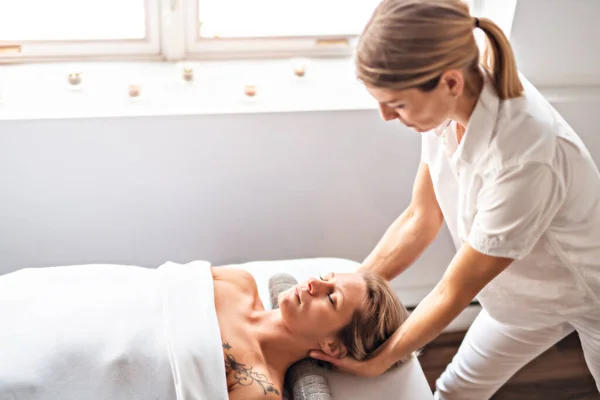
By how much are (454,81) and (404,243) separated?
0.63 m

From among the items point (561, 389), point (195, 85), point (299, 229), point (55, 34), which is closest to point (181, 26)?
point (195, 85)

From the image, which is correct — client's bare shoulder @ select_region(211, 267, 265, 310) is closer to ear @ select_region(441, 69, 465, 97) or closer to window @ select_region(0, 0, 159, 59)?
ear @ select_region(441, 69, 465, 97)

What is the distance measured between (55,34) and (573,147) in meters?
1.76

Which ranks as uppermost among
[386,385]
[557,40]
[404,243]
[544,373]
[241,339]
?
[557,40]

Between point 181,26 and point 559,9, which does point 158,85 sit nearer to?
point 181,26

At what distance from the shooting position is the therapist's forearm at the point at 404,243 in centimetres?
180

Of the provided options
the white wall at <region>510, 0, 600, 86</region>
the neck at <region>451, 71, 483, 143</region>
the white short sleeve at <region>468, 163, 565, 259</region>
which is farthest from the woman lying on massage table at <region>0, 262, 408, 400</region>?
the white wall at <region>510, 0, 600, 86</region>

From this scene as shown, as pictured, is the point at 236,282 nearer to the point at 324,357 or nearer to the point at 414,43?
the point at 324,357

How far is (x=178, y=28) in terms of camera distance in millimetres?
2391

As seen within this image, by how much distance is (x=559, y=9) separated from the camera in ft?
7.19

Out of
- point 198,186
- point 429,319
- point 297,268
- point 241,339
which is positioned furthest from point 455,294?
point 198,186

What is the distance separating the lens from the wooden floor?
2.38 metres

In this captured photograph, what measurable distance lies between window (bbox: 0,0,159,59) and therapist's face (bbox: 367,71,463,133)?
1279 mm

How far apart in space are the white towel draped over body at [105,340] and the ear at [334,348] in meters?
0.28
